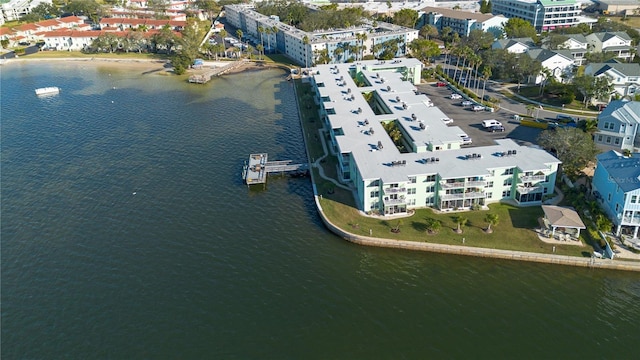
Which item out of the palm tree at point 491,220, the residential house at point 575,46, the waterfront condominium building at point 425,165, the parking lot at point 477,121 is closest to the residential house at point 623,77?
the residential house at point 575,46

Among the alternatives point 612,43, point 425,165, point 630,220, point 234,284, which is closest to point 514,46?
point 612,43

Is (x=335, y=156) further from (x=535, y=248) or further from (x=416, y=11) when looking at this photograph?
(x=416, y=11)

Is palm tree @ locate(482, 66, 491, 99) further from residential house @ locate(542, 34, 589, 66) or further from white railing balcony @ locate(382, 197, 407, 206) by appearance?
white railing balcony @ locate(382, 197, 407, 206)

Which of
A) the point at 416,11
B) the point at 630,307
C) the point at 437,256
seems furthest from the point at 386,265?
the point at 416,11

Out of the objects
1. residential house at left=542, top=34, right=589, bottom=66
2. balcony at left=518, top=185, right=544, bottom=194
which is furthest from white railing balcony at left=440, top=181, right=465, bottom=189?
residential house at left=542, top=34, right=589, bottom=66

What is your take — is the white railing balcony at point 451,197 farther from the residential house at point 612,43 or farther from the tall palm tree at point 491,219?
the residential house at point 612,43

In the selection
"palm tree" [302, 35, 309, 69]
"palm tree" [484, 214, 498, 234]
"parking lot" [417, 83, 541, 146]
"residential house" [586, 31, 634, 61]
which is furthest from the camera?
"palm tree" [302, 35, 309, 69]
